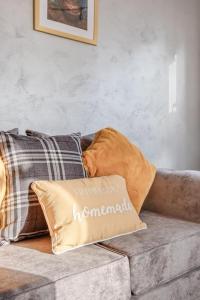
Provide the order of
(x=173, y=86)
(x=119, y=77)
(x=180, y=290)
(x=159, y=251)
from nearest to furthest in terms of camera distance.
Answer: (x=159, y=251), (x=180, y=290), (x=119, y=77), (x=173, y=86)

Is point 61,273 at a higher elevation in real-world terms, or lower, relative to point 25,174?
lower

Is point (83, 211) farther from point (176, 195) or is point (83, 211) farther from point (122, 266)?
point (176, 195)

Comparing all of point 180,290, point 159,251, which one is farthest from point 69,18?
point 180,290

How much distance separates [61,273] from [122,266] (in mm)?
256

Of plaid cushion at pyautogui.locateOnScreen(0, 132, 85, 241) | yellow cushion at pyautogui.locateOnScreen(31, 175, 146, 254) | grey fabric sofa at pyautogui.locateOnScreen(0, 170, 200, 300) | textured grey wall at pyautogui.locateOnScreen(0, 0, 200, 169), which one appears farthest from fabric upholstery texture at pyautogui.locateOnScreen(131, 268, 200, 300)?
textured grey wall at pyautogui.locateOnScreen(0, 0, 200, 169)

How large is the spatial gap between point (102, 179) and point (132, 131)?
3.35 ft

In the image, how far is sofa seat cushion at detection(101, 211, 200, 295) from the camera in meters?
1.26

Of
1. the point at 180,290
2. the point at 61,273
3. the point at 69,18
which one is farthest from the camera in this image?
the point at 69,18

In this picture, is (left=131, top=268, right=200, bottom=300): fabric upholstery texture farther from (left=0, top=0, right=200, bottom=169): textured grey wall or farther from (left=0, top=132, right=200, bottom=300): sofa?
(left=0, top=0, right=200, bottom=169): textured grey wall

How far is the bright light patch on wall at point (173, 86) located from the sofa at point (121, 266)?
1.20m

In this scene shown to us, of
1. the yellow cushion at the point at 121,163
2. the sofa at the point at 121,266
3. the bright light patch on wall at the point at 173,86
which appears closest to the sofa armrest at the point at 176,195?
the sofa at the point at 121,266

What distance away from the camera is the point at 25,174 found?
4.60 ft

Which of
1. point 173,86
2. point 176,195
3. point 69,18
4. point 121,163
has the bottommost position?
point 176,195

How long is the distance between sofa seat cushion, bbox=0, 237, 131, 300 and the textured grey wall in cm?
88
